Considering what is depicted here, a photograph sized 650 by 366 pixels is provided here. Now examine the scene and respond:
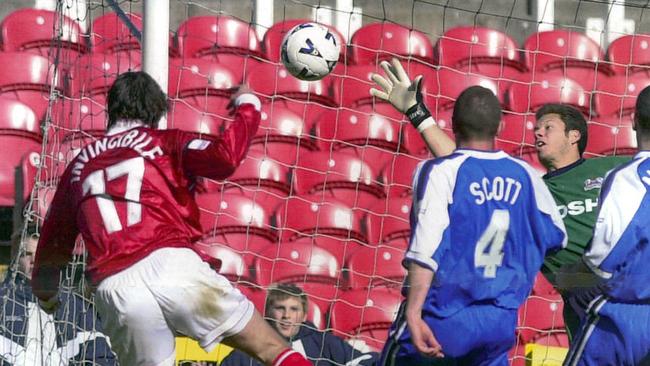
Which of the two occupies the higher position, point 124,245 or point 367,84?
point 367,84

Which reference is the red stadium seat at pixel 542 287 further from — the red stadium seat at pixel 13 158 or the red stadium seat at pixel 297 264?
the red stadium seat at pixel 13 158

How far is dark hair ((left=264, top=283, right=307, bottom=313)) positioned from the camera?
19.2ft

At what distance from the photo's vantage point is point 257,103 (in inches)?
185

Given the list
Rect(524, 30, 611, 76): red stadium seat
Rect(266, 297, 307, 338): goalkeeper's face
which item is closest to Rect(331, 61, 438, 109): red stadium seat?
Rect(524, 30, 611, 76): red stadium seat

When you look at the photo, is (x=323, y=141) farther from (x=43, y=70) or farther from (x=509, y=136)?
(x=43, y=70)

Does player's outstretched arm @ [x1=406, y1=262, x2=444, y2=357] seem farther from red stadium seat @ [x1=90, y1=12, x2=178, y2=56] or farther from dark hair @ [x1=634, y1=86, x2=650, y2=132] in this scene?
red stadium seat @ [x1=90, y1=12, x2=178, y2=56]

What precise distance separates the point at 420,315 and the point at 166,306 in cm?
86

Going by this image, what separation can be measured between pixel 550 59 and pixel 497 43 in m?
0.39

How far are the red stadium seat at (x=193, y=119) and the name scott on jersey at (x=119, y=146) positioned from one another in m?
3.02

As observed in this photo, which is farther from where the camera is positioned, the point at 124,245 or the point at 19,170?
the point at 19,170

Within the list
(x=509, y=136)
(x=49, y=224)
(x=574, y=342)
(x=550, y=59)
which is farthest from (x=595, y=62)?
(x=49, y=224)

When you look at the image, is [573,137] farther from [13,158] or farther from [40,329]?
[13,158]

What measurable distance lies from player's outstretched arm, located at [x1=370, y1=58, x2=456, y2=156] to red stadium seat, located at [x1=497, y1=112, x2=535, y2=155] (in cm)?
293

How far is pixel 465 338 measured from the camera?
4445 mm
